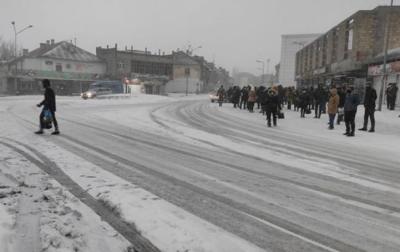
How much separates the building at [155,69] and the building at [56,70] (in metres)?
2.76

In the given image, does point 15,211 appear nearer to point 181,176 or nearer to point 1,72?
point 181,176

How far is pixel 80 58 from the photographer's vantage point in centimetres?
7262

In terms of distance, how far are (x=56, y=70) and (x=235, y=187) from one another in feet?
221

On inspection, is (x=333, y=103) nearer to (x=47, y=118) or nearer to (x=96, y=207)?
(x=47, y=118)

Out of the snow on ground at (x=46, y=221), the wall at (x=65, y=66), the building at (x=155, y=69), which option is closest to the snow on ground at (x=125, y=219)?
the snow on ground at (x=46, y=221)

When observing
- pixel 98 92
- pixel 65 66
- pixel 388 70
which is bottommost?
pixel 98 92

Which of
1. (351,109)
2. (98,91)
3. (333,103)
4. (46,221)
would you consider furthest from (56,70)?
(46,221)

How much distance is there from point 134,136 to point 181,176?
17.9 feet

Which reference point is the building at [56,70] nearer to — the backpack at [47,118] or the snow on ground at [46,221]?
the backpack at [47,118]

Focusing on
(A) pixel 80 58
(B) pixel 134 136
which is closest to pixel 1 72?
(A) pixel 80 58

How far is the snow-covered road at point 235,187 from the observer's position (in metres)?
4.58

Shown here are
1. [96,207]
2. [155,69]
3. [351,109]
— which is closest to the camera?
[96,207]

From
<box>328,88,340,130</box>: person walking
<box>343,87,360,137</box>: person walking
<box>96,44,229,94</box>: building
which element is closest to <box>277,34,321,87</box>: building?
<box>96,44,229,94</box>: building

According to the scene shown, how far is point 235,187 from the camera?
6.62 metres
